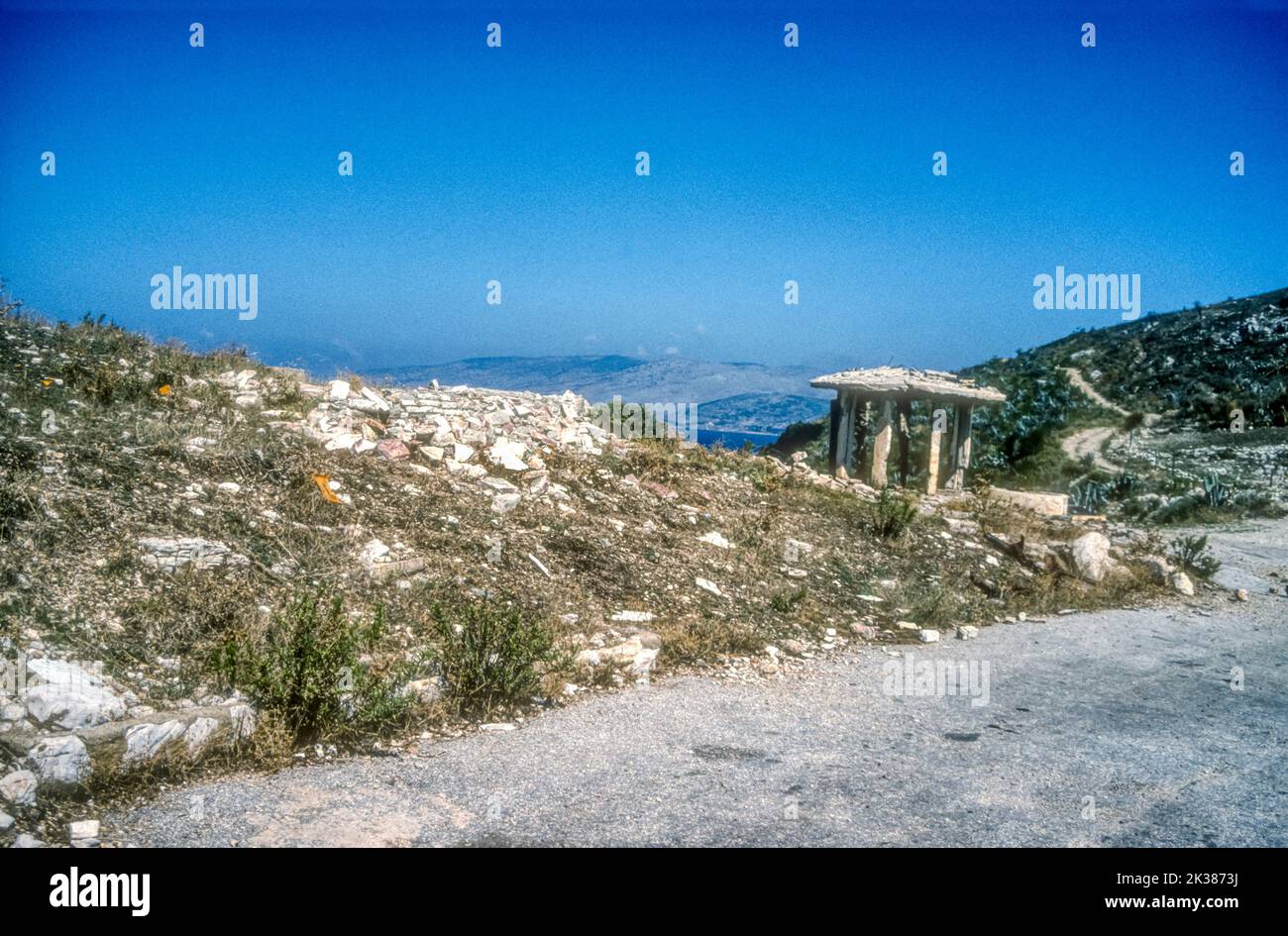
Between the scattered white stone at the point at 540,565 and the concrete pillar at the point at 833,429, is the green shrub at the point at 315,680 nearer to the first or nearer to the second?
the scattered white stone at the point at 540,565

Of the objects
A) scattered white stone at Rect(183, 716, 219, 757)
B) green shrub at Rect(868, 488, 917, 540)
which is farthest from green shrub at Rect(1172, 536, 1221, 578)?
scattered white stone at Rect(183, 716, 219, 757)

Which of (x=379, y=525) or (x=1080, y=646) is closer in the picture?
(x=379, y=525)

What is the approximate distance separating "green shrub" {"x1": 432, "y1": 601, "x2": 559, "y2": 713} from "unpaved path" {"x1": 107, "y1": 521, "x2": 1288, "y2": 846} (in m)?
0.30

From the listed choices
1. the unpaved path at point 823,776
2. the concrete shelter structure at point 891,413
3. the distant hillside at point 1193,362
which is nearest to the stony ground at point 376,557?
the unpaved path at point 823,776

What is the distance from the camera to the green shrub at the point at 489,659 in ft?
16.8

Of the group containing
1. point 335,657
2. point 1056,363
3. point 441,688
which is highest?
point 1056,363

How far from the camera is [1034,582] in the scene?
9016mm

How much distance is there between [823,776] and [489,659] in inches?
83.1

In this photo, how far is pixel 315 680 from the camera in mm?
4441

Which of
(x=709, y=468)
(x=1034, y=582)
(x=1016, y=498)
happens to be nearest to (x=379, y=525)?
(x=709, y=468)

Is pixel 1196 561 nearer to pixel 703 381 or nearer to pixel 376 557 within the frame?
pixel 376 557

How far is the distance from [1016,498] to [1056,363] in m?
19.6

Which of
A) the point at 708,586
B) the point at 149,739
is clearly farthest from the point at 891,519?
the point at 149,739
